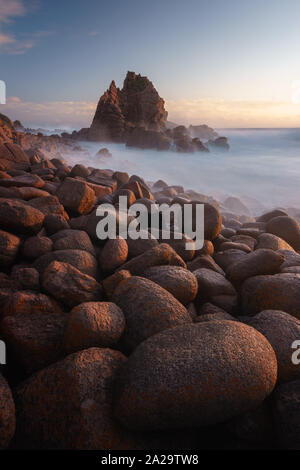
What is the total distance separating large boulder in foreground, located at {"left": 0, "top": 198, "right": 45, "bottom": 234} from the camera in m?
2.83

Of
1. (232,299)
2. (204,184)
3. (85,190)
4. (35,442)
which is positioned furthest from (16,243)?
(204,184)

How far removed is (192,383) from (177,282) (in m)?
1.00

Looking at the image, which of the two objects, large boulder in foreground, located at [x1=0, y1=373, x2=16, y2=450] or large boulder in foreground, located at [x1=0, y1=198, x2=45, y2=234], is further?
large boulder in foreground, located at [x1=0, y1=198, x2=45, y2=234]

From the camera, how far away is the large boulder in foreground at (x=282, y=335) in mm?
1849

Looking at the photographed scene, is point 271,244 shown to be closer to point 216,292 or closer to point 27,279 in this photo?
point 216,292

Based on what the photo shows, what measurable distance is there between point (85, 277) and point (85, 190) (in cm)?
183

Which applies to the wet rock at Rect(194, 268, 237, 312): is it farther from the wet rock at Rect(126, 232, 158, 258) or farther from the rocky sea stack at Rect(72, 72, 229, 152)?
the rocky sea stack at Rect(72, 72, 229, 152)

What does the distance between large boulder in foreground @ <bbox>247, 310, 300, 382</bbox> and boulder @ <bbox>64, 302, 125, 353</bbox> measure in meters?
1.01

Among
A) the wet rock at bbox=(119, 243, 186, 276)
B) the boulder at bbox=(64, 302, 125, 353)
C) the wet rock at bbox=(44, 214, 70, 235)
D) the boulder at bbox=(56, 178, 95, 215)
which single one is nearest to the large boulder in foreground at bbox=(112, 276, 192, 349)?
the boulder at bbox=(64, 302, 125, 353)

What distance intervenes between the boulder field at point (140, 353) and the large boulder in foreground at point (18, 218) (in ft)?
0.04

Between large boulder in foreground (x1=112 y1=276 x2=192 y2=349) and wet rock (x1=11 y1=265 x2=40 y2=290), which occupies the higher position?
wet rock (x1=11 y1=265 x2=40 y2=290)

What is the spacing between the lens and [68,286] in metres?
2.25
